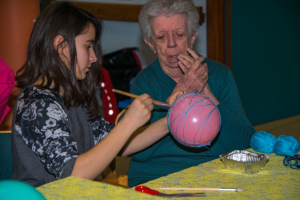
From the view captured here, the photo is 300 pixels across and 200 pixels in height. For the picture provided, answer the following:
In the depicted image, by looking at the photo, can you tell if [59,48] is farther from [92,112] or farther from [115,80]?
[115,80]

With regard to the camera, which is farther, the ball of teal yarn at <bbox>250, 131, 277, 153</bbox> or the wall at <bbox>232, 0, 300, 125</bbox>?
the wall at <bbox>232, 0, 300, 125</bbox>

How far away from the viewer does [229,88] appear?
1.97 m

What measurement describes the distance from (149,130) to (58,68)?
529 mm

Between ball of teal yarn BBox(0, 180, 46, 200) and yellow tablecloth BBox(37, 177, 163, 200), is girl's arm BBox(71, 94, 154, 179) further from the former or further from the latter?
ball of teal yarn BBox(0, 180, 46, 200)

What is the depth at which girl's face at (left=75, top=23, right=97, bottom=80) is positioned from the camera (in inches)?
61.7

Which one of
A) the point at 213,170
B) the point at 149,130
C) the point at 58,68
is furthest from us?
the point at 149,130

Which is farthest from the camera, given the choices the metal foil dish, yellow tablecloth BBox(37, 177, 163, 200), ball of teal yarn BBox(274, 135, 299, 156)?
ball of teal yarn BBox(274, 135, 299, 156)

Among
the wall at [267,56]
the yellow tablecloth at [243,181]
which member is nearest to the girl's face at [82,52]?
the yellow tablecloth at [243,181]

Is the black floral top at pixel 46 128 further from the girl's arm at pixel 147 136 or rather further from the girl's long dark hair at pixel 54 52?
the girl's arm at pixel 147 136

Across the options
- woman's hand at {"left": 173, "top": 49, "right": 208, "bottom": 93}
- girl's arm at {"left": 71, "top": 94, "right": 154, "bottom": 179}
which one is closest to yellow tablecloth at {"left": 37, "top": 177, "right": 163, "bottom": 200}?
girl's arm at {"left": 71, "top": 94, "right": 154, "bottom": 179}

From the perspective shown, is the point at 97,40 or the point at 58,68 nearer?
the point at 58,68

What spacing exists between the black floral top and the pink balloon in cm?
41

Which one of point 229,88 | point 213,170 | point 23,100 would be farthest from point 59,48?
point 229,88

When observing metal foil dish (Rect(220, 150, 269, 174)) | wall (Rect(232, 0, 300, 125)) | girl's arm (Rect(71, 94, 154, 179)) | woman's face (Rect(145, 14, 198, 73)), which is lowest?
wall (Rect(232, 0, 300, 125))
